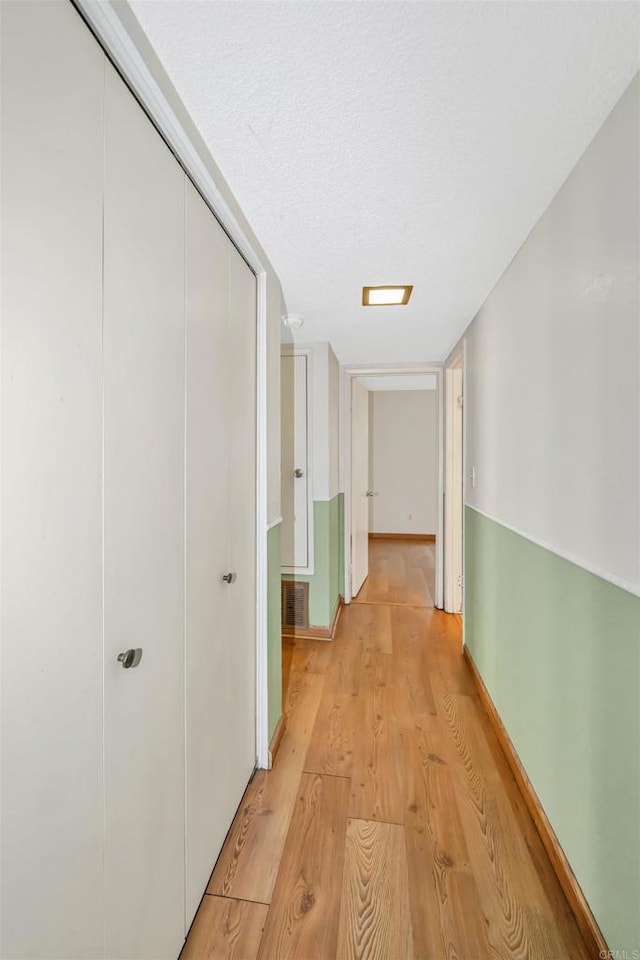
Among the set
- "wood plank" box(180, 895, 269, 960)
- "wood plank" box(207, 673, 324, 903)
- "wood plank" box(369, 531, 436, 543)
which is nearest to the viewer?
"wood plank" box(180, 895, 269, 960)

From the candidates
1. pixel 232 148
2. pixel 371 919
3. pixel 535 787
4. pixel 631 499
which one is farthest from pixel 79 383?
pixel 535 787

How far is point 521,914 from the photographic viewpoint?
1186mm

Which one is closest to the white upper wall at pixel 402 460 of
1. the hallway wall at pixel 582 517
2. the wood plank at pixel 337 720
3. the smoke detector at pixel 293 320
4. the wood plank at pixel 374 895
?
the wood plank at pixel 337 720

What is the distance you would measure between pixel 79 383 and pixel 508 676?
6.53 ft

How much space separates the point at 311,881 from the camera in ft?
4.18

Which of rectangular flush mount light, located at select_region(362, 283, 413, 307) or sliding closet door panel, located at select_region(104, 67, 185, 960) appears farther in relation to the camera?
rectangular flush mount light, located at select_region(362, 283, 413, 307)

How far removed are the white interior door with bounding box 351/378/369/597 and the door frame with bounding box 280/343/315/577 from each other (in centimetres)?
75

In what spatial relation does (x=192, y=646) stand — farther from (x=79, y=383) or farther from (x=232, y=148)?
(x=232, y=148)

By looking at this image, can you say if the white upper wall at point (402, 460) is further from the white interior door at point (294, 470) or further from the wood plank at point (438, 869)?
the wood plank at point (438, 869)

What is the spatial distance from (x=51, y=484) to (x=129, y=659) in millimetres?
403

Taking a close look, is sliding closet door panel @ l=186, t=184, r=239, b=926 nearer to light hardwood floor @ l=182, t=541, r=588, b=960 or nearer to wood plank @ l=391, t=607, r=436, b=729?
light hardwood floor @ l=182, t=541, r=588, b=960

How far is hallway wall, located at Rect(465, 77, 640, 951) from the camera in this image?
96cm

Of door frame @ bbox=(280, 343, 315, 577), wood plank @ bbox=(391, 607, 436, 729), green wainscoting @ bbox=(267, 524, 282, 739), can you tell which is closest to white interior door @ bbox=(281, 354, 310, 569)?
door frame @ bbox=(280, 343, 315, 577)

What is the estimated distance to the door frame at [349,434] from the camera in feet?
11.4
